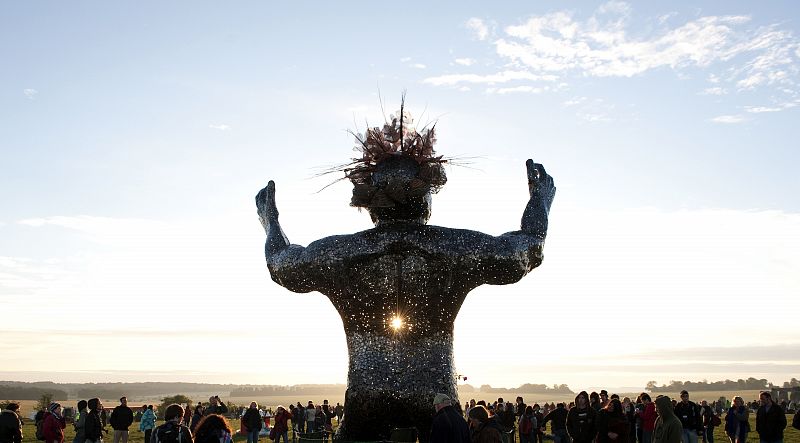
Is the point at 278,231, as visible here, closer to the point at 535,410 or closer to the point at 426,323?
the point at 426,323

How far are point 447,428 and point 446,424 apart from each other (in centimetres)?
2

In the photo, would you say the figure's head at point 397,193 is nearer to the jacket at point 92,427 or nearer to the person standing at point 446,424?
the person standing at point 446,424

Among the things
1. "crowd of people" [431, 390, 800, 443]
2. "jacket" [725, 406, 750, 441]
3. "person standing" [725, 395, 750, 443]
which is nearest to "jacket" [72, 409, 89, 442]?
"crowd of people" [431, 390, 800, 443]

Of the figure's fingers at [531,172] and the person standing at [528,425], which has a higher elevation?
the figure's fingers at [531,172]

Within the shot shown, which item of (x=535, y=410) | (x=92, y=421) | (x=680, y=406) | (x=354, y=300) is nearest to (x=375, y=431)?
(x=354, y=300)

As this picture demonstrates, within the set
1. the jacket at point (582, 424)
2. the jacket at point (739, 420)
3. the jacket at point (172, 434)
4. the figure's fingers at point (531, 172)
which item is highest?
the figure's fingers at point (531, 172)

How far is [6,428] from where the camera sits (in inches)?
399

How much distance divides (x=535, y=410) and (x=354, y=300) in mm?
13797

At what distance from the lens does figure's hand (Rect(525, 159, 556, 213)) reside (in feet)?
19.9

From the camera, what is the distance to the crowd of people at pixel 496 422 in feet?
20.0

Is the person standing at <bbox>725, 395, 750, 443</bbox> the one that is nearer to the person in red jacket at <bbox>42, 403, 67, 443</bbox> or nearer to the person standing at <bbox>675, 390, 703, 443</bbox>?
the person standing at <bbox>675, 390, 703, 443</bbox>

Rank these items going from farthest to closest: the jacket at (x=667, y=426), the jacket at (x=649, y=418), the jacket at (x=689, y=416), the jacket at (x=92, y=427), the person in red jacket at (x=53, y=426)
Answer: the jacket at (x=649, y=418) < the jacket at (x=689, y=416) < the jacket at (x=92, y=427) < the person in red jacket at (x=53, y=426) < the jacket at (x=667, y=426)

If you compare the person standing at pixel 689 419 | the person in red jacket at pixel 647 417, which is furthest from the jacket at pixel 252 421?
the person standing at pixel 689 419

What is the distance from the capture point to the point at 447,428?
16.4 ft
